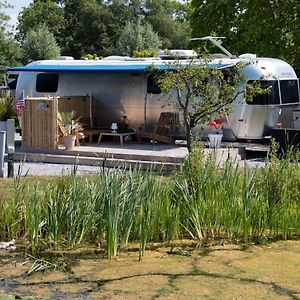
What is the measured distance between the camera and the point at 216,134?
48.1ft

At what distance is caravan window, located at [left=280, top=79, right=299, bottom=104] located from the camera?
15.5 m

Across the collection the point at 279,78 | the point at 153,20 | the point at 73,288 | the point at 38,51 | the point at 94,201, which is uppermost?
the point at 153,20

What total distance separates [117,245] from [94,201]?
50 cm

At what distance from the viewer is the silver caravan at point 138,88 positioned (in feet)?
49.4

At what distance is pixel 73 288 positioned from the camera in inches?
217

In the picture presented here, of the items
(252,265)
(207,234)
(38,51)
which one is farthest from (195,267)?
(38,51)

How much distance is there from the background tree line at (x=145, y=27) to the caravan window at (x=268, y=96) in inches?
328

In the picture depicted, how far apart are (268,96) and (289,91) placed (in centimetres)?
99

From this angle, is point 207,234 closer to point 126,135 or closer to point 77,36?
point 126,135

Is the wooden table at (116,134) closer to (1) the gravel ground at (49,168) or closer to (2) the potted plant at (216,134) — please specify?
(2) the potted plant at (216,134)

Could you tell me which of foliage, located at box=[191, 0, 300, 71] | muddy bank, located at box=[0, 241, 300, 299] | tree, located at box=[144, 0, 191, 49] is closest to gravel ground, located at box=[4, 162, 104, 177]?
muddy bank, located at box=[0, 241, 300, 299]

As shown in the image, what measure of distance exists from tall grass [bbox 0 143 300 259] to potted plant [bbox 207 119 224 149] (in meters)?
5.97

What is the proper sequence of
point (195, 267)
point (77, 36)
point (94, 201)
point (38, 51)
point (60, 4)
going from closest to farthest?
1. point (195, 267)
2. point (94, 201)
3. point (38, 51)
4. point (77, 36)
5. point (60, 4)

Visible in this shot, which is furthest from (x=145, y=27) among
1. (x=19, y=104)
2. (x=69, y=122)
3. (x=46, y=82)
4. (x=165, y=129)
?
(x=69, y=122)
